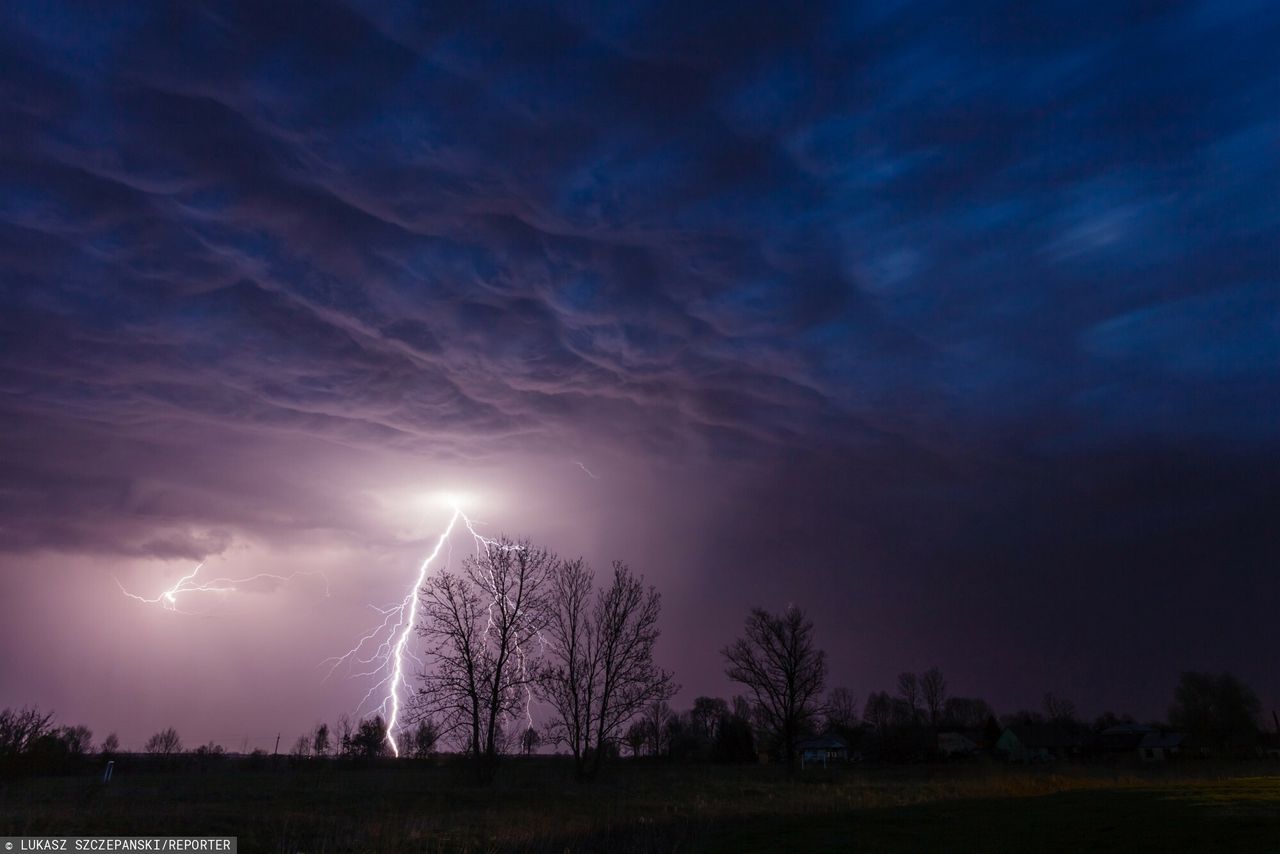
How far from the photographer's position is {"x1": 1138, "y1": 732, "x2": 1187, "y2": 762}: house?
322 ft

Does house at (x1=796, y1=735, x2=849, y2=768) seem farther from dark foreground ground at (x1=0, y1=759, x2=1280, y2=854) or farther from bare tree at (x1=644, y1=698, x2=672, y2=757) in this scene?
dark foreground ground at (x1=0, y1=759, x2=1280, y2=854)

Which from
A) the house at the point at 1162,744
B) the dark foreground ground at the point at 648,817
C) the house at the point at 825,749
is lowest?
the house at the point at 1162,744

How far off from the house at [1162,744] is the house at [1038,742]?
31.4 ft

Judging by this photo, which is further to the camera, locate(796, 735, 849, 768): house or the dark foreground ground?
locate(796, 735, 849, 768): house

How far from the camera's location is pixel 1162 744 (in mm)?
100875

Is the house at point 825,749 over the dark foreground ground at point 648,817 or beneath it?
beneath

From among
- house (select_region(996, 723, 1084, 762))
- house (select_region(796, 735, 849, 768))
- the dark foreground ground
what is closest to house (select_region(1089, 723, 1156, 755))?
house (select_region(996, 723, 1084, 762))

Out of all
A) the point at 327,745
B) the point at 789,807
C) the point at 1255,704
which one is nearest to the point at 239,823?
the point at 789,807

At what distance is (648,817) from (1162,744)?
360 feet

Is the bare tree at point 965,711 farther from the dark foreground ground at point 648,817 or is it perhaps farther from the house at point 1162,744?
the dark foreground ground at point 648,817

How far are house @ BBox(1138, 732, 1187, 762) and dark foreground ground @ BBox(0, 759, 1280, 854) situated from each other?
280 feet

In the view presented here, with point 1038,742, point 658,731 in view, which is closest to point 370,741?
point 658,731

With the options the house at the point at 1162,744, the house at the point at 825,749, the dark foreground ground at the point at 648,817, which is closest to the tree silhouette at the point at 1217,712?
the house at the point at 1162,744

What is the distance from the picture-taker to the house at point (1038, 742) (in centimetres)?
10178
